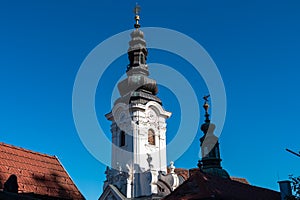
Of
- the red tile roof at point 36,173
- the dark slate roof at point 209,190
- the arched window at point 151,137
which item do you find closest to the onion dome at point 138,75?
the arched window at point 151,137

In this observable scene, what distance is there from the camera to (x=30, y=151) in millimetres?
16922

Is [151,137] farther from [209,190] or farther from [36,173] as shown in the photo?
[36,173]

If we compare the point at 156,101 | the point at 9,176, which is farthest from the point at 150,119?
the point at 9,176

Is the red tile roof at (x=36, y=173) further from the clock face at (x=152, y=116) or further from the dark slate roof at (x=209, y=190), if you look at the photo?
the clock face at (x=152, y=116)

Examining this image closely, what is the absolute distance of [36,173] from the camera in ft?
52.4

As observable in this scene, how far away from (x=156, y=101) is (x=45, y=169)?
839 inches

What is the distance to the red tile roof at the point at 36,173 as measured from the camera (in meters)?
15.0

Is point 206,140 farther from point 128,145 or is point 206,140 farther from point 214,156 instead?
point 128,145

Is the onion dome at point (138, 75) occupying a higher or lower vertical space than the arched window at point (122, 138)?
higher

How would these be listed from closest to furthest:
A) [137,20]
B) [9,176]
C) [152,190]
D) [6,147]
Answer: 1. [9,176]
2. [6,147]
3. [152,190]
4. [137,20]

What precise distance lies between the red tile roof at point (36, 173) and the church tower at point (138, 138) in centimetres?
1548

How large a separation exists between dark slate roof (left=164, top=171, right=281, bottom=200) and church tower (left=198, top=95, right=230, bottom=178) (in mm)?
14689

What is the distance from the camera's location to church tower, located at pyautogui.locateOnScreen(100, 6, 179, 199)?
32719 millimetres

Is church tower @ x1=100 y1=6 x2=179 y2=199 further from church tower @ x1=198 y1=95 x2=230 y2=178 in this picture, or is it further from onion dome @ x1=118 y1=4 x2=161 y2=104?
church tower @ x1=198 y1=95 x2=230 y2=178
